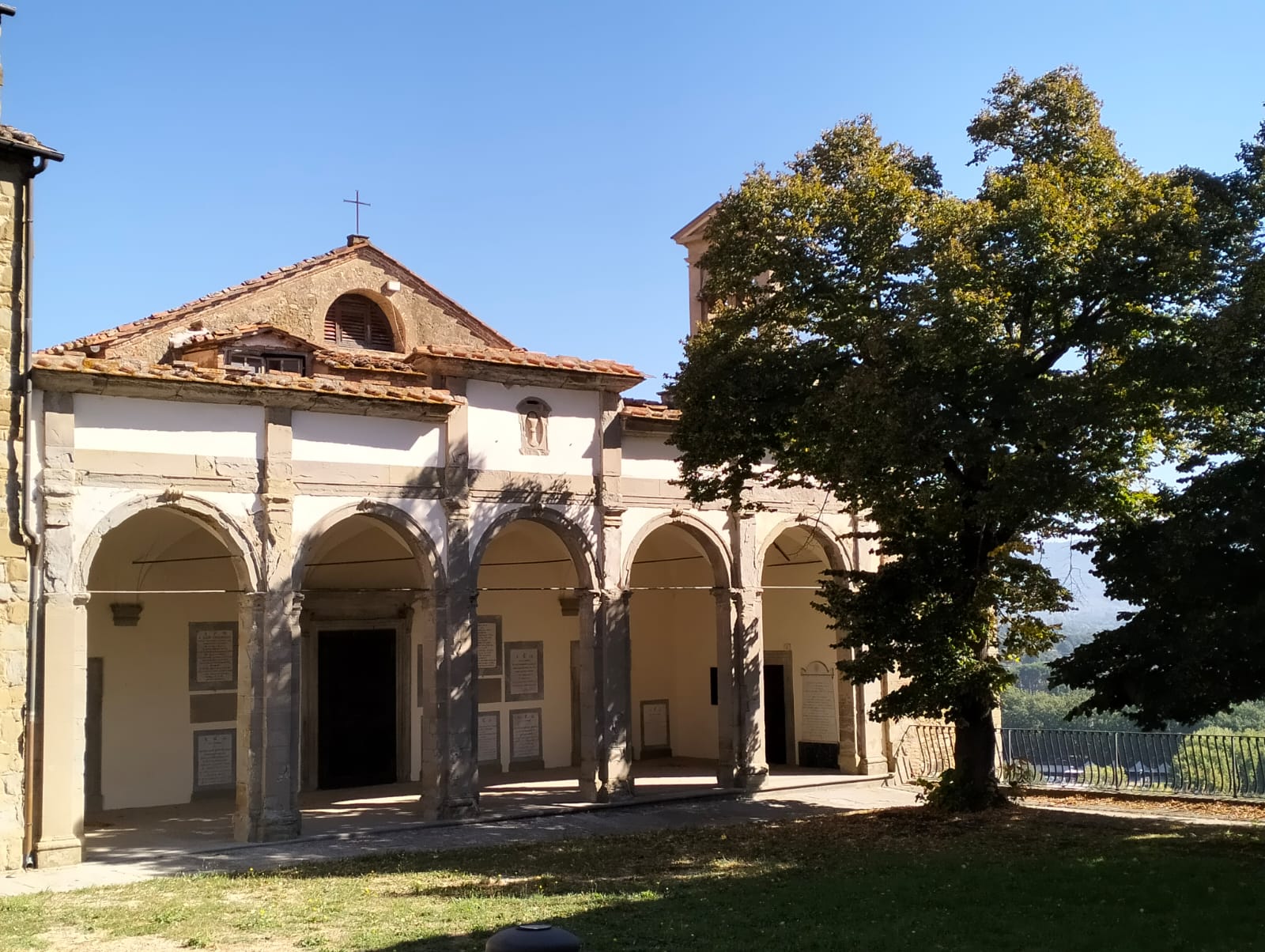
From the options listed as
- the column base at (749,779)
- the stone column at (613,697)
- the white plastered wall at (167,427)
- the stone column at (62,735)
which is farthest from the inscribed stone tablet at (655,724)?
the stone column at (62,735)

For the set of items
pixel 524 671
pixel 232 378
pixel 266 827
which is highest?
pixel 232 378

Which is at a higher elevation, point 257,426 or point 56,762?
point 257,426

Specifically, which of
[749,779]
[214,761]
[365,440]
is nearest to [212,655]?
[214,761]

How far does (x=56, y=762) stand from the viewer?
1280 centimetres

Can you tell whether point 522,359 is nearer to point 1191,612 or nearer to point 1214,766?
point 1191,612

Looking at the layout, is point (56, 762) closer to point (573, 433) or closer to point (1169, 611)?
point (573, 433)

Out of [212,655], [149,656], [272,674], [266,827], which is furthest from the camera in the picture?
[212,655]

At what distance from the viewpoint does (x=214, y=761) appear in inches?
707

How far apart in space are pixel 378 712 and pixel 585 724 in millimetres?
3998

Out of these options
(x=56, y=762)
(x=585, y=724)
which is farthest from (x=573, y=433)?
(x=56, y=762)

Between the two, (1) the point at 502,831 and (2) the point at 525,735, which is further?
(2) the point at 525,735

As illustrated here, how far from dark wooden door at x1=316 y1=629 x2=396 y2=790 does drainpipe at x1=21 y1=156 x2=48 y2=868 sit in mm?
6082

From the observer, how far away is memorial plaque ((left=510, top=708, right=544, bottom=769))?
20.8 metres

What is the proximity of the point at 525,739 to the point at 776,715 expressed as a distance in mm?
4181
